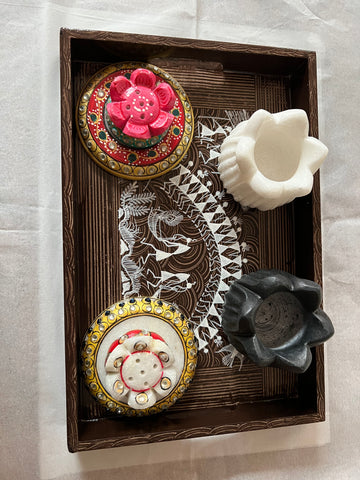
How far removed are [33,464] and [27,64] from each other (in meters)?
0.59

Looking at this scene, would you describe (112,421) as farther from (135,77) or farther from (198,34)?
(198,34)

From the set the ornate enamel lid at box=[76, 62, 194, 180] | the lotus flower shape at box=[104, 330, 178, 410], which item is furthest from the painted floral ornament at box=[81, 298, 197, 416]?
the ornate enamel lid at box=[76, 62, 194, 180]

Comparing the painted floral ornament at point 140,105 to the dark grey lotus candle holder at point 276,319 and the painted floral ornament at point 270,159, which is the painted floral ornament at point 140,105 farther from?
the dark grey lotus candle holder at point 276,319

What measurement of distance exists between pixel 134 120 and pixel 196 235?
0.62 ft

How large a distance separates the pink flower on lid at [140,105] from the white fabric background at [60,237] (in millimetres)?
132

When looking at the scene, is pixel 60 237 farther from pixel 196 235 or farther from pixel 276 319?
pixel 276 319

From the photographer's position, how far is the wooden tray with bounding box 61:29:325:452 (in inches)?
23.7

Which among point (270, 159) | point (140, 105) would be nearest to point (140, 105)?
point (140, 105)

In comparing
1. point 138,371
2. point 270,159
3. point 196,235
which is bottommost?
point 138,371

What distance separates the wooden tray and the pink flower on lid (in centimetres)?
5

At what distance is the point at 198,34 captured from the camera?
74cm

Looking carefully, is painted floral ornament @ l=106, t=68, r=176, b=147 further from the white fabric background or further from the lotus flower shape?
the lotus flower shape

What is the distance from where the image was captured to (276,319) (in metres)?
0.66

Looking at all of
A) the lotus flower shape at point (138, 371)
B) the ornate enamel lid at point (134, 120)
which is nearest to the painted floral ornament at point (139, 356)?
the lotus flower shape at point (138, 371)
